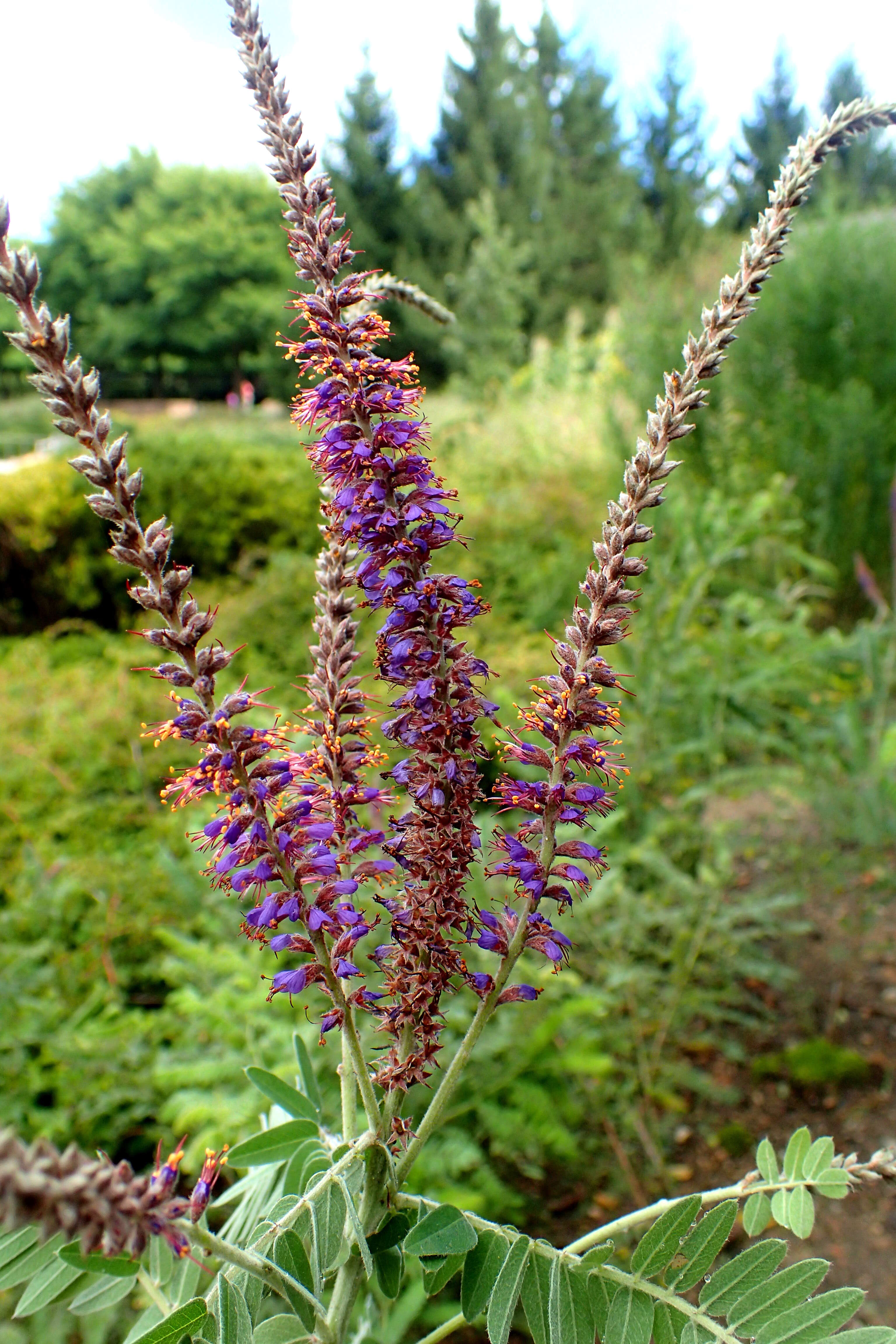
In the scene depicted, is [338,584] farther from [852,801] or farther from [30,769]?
[30,769]

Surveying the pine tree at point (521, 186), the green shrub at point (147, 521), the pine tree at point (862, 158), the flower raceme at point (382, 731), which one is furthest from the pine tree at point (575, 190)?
the flower raceme at point (382, 731)

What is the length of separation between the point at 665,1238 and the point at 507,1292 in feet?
0.55

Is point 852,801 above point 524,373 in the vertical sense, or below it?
below

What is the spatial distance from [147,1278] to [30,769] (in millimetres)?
5715

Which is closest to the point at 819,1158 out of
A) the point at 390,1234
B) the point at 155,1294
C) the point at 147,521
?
the point at 390,1234

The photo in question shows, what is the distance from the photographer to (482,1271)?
936 mm

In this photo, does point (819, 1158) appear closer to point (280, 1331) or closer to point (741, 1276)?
point (741, 1276)

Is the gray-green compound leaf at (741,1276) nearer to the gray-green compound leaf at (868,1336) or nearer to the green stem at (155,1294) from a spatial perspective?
the gray-green compound leaf at (868,1336)

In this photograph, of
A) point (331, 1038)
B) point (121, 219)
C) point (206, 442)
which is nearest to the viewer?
point (331, 1038)

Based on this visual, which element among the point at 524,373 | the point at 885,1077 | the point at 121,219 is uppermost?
the point at 121,219

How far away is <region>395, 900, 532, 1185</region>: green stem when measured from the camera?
2.87 feet

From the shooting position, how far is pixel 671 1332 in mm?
888

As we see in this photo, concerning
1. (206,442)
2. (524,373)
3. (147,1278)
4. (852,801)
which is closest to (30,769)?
(852,801)

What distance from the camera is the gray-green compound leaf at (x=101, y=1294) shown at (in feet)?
2.97
